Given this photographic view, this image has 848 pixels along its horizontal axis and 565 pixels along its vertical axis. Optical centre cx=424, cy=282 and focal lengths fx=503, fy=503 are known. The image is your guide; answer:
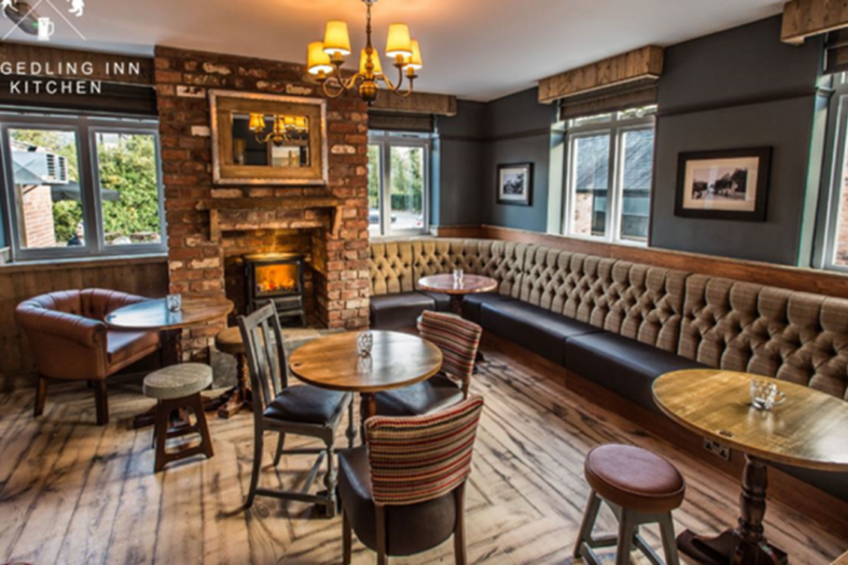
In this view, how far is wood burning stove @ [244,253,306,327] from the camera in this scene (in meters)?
4.66

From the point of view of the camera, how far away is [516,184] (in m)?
5.71

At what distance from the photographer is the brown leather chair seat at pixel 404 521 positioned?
5.78 feet

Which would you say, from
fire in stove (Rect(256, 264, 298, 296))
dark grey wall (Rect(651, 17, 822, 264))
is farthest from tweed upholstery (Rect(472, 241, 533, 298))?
fire in stove (Rect(256, 264, 298, 296))

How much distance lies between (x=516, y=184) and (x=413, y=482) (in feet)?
14.9

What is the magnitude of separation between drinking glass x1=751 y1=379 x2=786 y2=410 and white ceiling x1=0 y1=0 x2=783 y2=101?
7.33 feet

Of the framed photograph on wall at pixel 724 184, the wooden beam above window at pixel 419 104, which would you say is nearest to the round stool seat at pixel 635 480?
the framed photograph on wall at pixel 724 184

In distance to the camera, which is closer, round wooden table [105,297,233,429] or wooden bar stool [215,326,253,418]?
round wooden table [105,297,233,429]

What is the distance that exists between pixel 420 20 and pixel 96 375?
3.21 m

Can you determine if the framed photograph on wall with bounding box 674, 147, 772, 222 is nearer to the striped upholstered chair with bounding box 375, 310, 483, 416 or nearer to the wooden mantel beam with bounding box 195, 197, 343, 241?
the striped upholstered chair with bounding box 375, 310, 483, 416

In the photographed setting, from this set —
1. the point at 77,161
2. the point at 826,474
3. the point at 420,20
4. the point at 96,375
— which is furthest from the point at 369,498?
the point at 77,161

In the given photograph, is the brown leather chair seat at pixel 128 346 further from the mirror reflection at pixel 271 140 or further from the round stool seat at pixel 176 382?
the mirror reflection at pixel 271 140

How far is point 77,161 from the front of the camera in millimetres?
4453

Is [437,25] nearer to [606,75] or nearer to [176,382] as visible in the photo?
[606,75]

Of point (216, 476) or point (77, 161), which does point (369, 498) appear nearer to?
point (216, 476)
